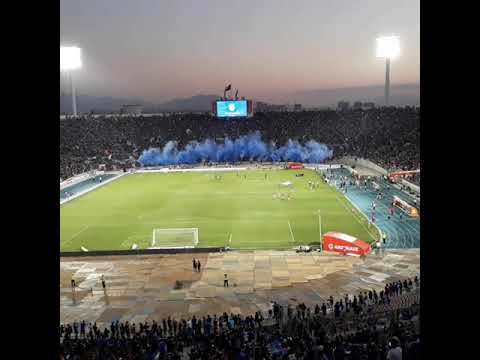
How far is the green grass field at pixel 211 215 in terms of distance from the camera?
109 feet

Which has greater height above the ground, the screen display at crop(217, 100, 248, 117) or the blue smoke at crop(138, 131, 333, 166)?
the screen display at crop(217, 100, 248, 117)

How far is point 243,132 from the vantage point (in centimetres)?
10506

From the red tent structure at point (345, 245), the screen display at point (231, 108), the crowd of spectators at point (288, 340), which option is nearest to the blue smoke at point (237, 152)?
the screen display at point (231, 108)

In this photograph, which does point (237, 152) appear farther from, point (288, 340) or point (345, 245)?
point (288, 340)

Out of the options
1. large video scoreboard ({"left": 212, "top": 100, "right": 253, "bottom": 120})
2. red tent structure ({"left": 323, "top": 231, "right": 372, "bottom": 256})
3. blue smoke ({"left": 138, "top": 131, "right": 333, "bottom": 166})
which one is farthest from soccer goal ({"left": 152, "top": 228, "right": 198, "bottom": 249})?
large video scoreboard ({"left": 212, "top": 100, "right": 253, "bottom": 120})

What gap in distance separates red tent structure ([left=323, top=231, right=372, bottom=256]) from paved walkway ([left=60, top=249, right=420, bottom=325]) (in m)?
0.40

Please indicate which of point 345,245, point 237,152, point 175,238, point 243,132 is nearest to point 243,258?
point 345,245

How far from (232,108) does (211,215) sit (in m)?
53.9

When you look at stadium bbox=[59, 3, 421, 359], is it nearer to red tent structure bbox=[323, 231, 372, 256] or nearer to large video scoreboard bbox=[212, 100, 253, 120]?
red tent structure bbox=[323, 231, 372, 256]

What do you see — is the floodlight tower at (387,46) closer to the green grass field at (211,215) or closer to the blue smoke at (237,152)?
the blue smoke at (237,152)

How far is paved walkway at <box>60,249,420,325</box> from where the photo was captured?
21828 mm

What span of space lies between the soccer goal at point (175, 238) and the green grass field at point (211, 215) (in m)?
0.53
